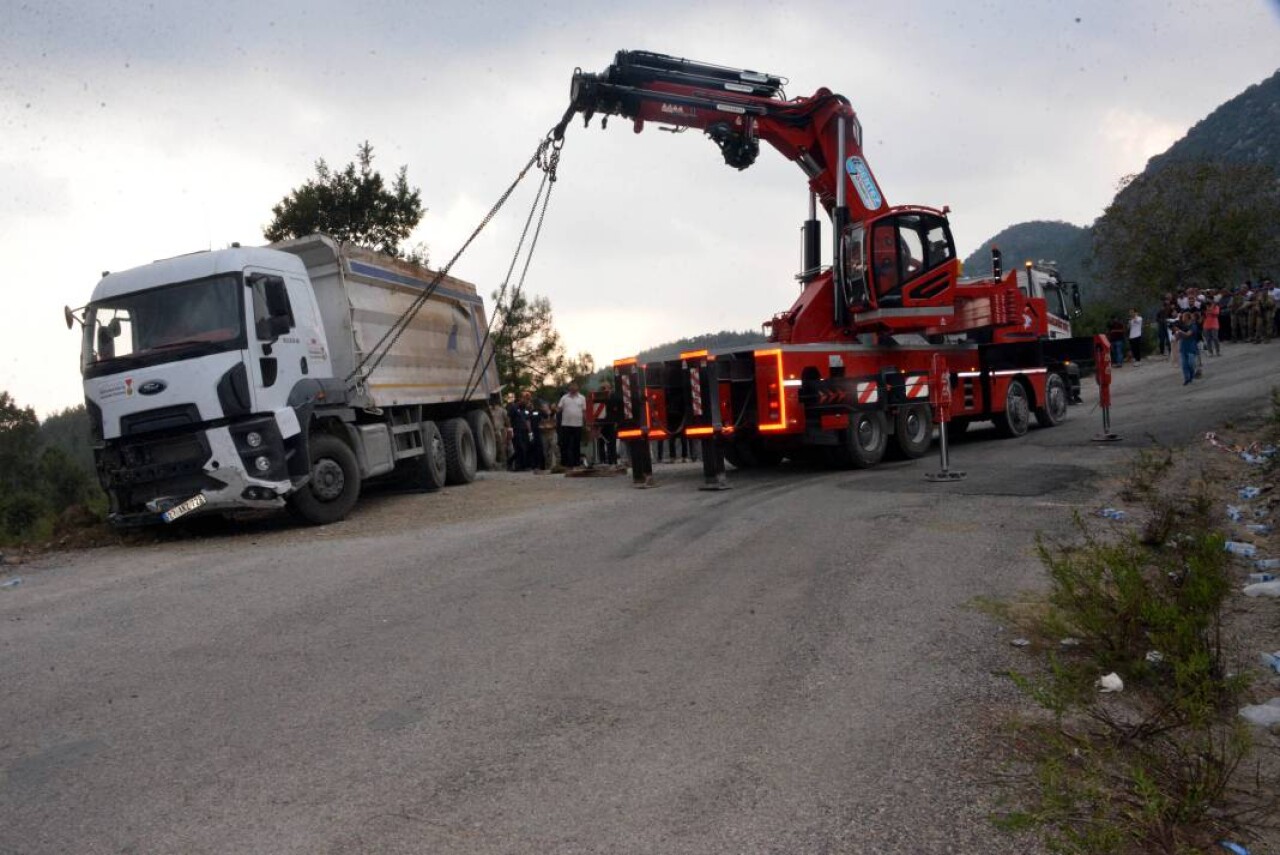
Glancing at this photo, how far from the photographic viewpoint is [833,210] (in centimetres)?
1403

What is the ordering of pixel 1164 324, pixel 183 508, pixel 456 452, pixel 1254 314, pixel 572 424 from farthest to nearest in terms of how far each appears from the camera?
pixel 1164 324
pixel 1254 314
pixel 572 424
pixel 456 452
pixel 183 508

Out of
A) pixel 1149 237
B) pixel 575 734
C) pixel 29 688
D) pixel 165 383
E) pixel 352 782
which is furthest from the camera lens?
pixel 1149 237

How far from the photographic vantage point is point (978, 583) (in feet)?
20.9

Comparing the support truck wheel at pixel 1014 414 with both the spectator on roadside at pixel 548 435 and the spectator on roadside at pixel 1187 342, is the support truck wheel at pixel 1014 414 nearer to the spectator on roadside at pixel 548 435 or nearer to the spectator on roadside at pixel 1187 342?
the spectator on roadside at pixel 1187 342

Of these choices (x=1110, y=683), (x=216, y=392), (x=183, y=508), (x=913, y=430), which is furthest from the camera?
(x=913, y=430)

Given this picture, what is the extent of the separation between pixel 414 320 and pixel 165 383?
506cm

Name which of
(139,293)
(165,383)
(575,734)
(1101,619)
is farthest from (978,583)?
(139,293)

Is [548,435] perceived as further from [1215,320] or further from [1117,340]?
[1117,340]

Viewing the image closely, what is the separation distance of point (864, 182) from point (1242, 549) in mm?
8586

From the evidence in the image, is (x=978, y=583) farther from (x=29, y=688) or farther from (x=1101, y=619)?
(x=29, y=688)

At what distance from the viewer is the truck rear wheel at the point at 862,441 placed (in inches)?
508

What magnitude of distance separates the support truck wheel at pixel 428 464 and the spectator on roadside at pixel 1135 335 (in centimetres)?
2353

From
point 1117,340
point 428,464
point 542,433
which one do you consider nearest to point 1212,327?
point 1117,340

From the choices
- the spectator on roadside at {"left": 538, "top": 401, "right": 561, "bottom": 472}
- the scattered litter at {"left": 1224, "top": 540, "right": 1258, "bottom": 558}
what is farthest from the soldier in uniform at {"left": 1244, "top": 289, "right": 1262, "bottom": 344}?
the scattered litter at {"left": 1224, "top": 540, "right": 1258, "bottom": 558}
